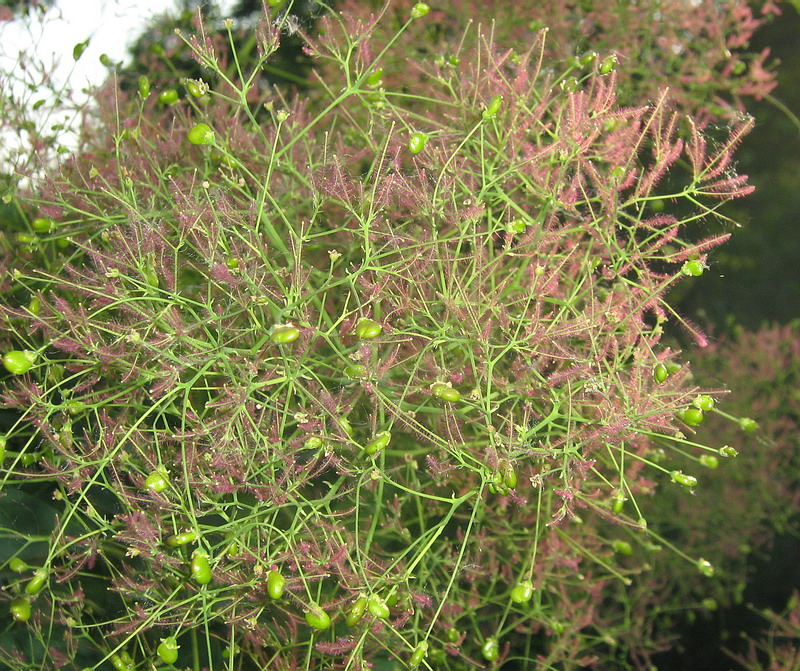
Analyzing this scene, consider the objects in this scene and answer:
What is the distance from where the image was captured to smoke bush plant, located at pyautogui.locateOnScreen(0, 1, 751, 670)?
0.34 m

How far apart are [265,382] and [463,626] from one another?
0.27 meters

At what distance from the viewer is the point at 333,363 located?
411 millimetres

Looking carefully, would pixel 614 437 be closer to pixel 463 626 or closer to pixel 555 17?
pixel 463 626

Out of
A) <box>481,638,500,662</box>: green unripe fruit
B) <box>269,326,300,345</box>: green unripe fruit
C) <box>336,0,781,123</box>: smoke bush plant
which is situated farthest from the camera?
<box>336,0,781,123</box>: smoke bush plant

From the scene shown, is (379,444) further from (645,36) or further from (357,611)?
(645,36)

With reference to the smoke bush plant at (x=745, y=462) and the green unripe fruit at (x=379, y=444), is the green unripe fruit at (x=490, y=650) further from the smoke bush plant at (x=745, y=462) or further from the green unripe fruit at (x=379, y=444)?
the smoke bush plant at (x=745, y=462)

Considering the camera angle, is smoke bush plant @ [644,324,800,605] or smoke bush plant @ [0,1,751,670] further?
smoke bush plant @ [644,324,800,605]

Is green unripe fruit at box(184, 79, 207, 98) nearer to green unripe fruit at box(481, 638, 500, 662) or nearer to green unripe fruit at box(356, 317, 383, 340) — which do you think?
green unripe fruit at box(356, 317, 383, 340)

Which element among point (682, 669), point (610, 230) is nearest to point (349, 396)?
point (610, 230)

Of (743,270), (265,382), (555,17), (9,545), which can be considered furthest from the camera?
(743,270)

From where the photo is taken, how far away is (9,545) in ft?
1.50

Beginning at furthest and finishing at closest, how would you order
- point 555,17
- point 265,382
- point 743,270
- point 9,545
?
point 743,270 < point 555,17 < point 9,545 < point 265,382

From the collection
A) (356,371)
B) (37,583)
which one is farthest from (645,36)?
(37,583)

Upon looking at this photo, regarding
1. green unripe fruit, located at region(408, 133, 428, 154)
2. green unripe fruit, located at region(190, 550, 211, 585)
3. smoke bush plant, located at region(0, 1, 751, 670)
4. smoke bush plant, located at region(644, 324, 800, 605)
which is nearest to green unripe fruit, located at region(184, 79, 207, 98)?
smoke bush plant, located at region(0, 1, 751, 670)
